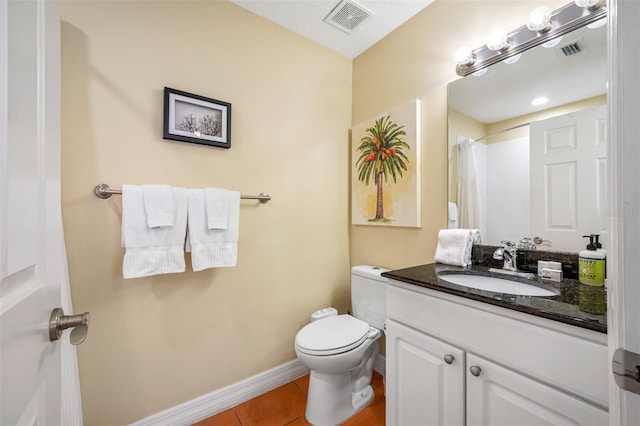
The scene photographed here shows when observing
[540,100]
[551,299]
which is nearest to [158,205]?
[551,299]

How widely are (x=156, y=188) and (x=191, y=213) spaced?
0.63 ft

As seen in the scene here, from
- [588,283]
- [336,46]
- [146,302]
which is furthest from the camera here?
[336,46]

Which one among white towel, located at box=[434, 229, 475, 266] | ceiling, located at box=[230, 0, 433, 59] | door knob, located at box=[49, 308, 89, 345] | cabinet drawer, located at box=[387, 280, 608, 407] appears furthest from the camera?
ceiling, located at box=[230, 0, 433, 59]

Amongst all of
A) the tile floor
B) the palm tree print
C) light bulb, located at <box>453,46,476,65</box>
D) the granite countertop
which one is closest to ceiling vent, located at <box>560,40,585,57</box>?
light bulb, located at <box>453,46,476,65</box>

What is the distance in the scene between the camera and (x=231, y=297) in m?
1.54

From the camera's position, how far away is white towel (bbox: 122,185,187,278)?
1.16 m

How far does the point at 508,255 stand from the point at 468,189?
15.5 inches

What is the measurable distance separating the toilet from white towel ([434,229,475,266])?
40 centimetres

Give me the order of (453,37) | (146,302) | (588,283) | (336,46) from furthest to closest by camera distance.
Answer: (336,46)
(453,37)
(146,302)
(588,283)

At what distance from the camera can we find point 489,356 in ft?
2.75

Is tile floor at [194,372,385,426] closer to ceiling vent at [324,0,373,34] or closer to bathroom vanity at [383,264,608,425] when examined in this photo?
bathroom vanity at [383,264,608,425]

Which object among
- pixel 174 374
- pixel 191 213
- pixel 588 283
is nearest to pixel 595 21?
pixel 588 283

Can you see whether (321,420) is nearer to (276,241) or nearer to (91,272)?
(276,241)

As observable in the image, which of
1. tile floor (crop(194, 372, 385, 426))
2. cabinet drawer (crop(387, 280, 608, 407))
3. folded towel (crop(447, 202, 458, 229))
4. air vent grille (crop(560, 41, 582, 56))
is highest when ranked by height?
air vent grille (crop(560, 41, 582, 56))
